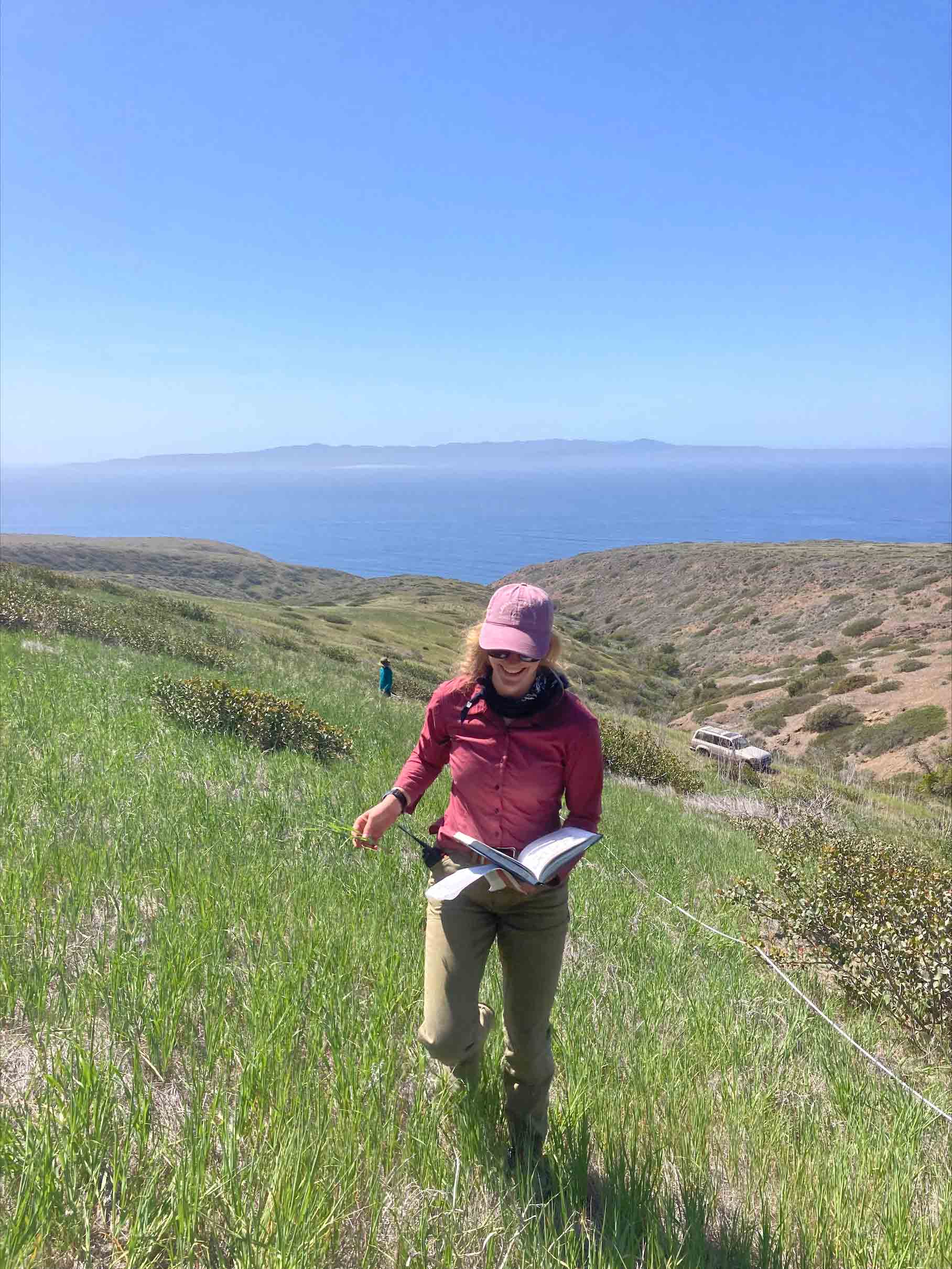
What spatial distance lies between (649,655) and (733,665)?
32.8ft

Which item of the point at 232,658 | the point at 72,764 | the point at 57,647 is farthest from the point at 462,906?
the point at 232,658

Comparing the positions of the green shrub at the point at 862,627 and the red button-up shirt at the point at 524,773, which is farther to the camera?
the green shrub at the point at 862,627

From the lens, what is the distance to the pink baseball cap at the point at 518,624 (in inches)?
109

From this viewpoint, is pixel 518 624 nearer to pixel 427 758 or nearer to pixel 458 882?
pixel 427 758

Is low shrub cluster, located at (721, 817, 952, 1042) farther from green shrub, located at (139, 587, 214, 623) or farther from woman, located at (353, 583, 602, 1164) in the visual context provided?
green shrub, located at (139, 587, 214, 623)

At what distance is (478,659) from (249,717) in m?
6.68

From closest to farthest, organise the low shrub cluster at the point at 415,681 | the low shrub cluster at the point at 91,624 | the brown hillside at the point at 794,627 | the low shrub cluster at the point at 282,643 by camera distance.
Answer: the low shrub cluster at the point at 91,624 → the low shrub cluster at the point at 415,681 → the low shrub cluster at the point at 282,643 → the brown hillside at the point at 794,627

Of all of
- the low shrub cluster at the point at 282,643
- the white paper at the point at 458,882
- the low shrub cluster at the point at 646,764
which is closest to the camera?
the white paper at the point at 458,882

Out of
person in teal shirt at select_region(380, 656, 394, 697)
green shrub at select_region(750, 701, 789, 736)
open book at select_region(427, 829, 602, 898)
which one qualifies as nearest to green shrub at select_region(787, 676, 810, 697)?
green shrub at select_region(750, 701, 789, 736)

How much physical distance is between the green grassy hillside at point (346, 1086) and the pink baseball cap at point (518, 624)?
1.54 m

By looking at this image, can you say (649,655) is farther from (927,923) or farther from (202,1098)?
(202,1098)

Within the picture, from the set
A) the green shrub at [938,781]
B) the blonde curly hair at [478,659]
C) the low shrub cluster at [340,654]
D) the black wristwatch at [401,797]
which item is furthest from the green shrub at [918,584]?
the black wristwatch at [401,797]

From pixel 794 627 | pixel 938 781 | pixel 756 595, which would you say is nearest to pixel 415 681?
pixel 938 781

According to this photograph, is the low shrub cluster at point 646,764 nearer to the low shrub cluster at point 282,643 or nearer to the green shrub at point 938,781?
the green shrub at point 938,781
